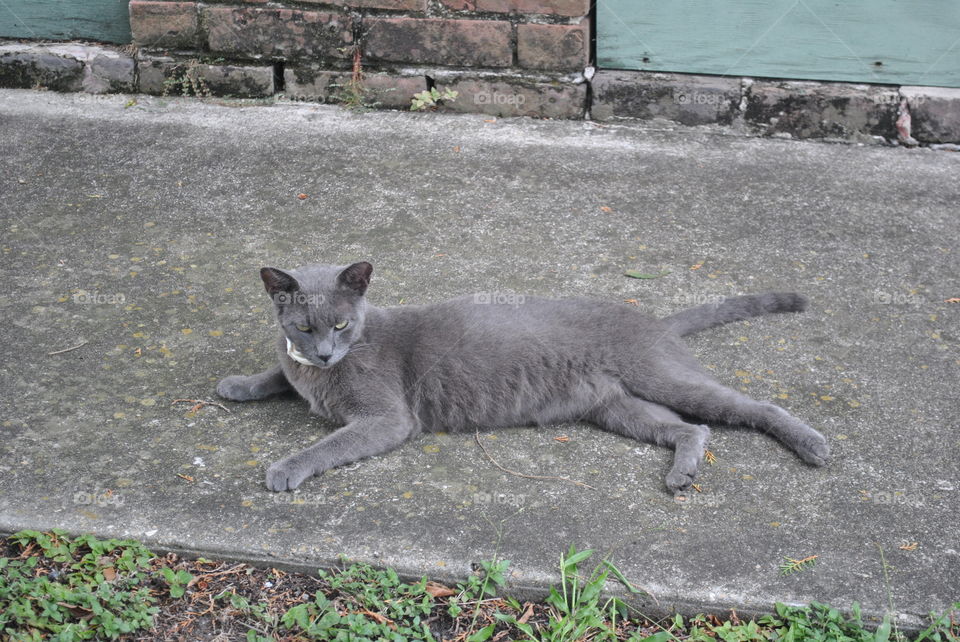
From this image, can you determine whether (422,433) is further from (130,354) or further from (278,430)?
(130,354)

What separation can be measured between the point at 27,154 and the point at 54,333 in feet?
5.09

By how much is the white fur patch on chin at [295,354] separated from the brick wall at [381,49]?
7.58 ft

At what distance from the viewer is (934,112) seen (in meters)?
4.34

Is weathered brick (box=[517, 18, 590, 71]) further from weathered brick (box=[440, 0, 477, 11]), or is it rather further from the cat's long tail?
the cat's long tail

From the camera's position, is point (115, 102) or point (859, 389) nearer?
point (859, 389)

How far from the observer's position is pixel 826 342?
3076 millimetres

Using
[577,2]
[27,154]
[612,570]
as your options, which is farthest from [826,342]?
[27,154]

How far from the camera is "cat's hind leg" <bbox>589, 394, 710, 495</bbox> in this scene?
8.04ft

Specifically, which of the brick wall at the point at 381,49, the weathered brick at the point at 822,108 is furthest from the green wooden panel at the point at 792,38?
the brick wall at the point at 381,49

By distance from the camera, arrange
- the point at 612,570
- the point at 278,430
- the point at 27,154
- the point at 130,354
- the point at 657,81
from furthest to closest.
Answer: the point at 657,81 < the point at 27,154 < the point at 130,354 < the point at 278,430 < the point at 612,570

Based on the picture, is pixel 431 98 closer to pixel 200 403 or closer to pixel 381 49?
pixel 381 49

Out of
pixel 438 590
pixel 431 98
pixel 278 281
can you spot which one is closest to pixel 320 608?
pixel 438 590

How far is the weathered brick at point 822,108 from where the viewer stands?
4387mm

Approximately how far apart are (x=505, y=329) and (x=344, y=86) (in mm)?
2397
